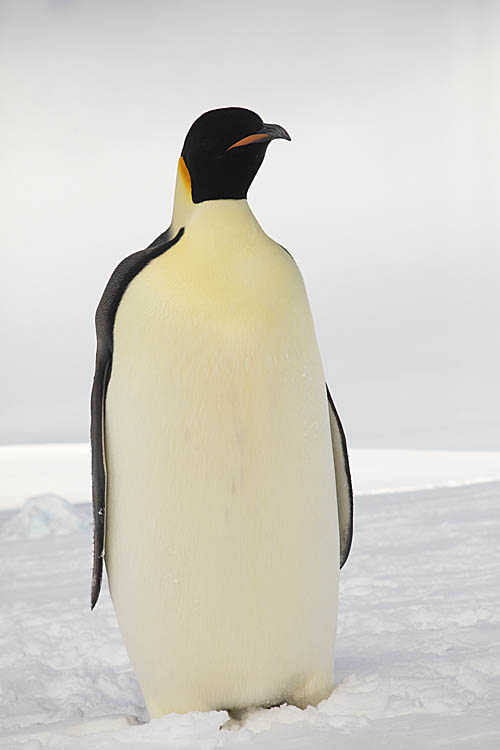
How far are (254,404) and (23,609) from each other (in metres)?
1.37

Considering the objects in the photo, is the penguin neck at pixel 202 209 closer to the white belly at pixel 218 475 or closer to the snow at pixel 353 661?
the white belly at pixel 218 475

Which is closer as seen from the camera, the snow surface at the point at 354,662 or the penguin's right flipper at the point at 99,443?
the snow surface at the point at 354,662

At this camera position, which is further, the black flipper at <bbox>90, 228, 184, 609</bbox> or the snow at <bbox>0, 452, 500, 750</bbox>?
the black flipper at <bbox>90, 228, 184, 609</bbox>

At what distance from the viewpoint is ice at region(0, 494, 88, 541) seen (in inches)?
158

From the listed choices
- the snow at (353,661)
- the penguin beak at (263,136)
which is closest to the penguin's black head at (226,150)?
the penguin beak at (263,136)

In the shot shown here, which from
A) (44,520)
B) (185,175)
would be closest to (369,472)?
(44,520)

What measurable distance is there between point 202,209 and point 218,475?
34 cm

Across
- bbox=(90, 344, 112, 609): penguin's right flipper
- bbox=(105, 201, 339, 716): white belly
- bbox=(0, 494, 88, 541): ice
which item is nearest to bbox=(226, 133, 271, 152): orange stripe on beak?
bbox=(105, 201, 339, 716): white belly

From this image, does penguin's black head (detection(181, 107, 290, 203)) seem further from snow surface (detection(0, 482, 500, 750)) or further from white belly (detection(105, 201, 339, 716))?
snow surface (detection(0, 482, 500, 750))

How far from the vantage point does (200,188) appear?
1197 mm

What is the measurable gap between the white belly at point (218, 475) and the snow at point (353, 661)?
3.2 inches

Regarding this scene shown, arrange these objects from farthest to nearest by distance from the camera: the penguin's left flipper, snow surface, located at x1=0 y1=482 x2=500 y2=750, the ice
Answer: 1. the ice
2. the penguin's left flipper
3. snow surface, located at x1=0 y1=482 x2=500 y2=750

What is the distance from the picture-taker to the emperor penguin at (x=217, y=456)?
1124 millimetres

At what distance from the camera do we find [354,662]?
4.95 feet
